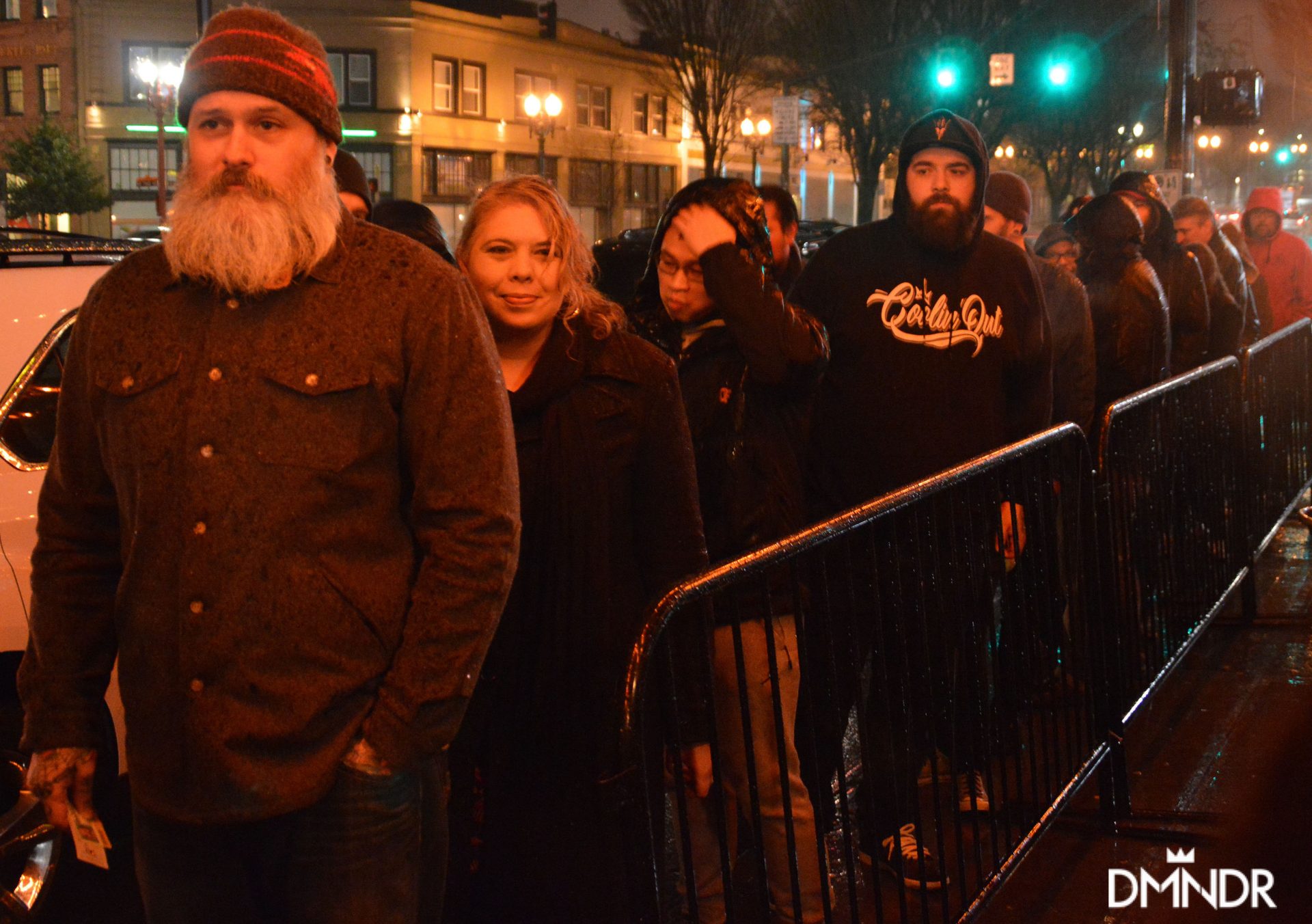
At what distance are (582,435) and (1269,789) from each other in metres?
1.58

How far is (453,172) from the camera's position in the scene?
52094 millimetres

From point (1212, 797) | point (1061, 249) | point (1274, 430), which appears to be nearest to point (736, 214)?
point (1212, 797)

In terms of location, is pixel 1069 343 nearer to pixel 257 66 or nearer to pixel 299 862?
pixel 257 66

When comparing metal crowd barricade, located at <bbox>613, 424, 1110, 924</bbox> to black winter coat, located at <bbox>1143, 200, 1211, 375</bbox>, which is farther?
black winter coat, located at <bbox>1143, 200, 1211, 375</bbox>

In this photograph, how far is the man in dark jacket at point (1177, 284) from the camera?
8.13 m

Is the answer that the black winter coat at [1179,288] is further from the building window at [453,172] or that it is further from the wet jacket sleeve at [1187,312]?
the building window at [453,172]

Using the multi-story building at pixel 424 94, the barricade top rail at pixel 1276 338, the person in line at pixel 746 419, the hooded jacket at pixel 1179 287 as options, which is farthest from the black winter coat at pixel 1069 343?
the multi-story building at pixel 424 94

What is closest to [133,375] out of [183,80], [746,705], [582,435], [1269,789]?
[183,80]

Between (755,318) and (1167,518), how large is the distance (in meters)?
2.83

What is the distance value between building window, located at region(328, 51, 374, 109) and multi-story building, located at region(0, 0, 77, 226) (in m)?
9.76

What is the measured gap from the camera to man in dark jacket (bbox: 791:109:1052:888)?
439 cm

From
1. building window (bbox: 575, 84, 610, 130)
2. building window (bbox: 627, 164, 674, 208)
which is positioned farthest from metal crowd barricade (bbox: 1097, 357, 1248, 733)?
building window (bbox: 627, 164, 674, 208)

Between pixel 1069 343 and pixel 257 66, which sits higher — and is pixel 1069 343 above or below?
below

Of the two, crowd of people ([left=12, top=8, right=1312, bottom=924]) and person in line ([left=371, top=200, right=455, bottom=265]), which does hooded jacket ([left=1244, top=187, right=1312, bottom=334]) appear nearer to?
person in line ([left=371, top=200, right=455, bottom=265])
